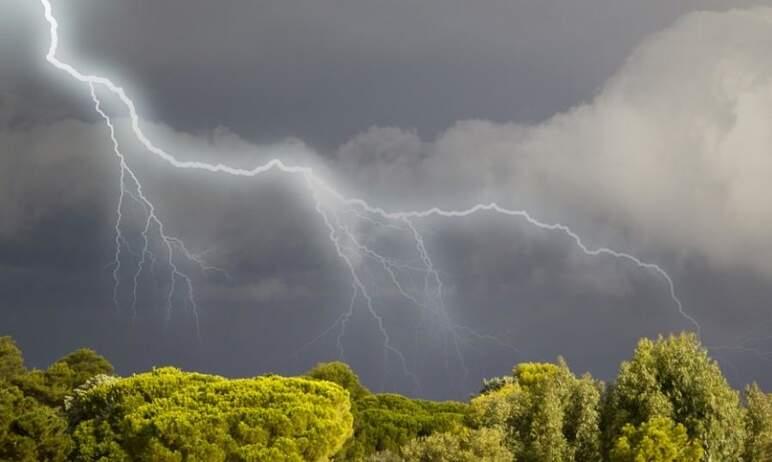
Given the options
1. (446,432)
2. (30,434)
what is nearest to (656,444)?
(446,432)

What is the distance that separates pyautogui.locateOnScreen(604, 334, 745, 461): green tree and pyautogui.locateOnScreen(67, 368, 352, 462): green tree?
1167cm

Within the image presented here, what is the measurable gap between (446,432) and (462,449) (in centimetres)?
707

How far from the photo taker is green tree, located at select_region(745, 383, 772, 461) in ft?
110

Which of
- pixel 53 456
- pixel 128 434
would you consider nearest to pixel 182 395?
pixel 128 434

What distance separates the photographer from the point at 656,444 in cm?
3059

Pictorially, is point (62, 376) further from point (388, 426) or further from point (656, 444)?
point (656, 444)

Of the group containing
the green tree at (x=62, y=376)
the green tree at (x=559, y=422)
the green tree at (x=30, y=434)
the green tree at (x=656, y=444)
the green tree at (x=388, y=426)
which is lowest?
the green tree at (x=656, y=444)

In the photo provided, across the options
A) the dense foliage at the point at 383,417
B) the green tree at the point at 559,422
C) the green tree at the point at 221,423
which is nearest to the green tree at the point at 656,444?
the green tree at the point at 559,422

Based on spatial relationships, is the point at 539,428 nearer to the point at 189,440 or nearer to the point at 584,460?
the point at 584,460

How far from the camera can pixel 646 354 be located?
111 feet

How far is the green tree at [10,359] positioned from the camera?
67938 millimetres

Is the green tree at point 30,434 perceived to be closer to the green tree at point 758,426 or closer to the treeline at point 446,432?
the treeline at point 446,432

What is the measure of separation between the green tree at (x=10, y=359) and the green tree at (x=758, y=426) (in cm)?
5170

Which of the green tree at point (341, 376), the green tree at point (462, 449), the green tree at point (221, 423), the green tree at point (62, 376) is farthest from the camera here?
the green tree at point (341, 376)
